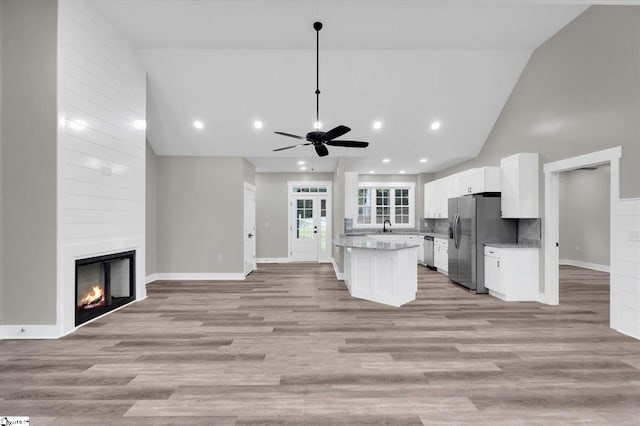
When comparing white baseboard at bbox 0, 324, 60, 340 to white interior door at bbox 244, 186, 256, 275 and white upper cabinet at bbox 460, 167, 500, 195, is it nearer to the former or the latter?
white interior door at bbox 244, 186, 256, 275

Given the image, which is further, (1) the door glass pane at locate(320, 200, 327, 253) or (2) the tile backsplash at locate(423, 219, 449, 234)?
(1) the door glass pane at locate(320, 200, 327, 253)

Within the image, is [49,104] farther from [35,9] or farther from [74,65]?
[35,9]

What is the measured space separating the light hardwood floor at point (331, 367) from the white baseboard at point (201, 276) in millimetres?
2043

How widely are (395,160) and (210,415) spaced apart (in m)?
6.36

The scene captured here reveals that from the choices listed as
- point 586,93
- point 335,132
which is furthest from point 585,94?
point 335,132

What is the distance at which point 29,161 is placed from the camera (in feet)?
10.6

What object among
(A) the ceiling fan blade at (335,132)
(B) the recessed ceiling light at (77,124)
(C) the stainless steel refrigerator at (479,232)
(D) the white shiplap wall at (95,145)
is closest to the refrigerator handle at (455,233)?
(C) the stainless steel refrigerator at (479,232)

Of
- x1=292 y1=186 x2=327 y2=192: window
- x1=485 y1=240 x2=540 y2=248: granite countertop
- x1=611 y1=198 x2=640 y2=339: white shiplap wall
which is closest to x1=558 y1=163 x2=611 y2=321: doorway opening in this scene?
x1=485 y1=240 x2=540 y2=248: granite countertop

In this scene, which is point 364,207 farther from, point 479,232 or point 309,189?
point 479,232

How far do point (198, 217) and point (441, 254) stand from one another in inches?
219

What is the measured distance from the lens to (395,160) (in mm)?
7207

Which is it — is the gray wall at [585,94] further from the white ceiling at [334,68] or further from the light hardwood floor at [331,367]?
the light hardwood floor at [331,367]

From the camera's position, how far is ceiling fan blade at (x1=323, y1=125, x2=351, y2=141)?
317 cm

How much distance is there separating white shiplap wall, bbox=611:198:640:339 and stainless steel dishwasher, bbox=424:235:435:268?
160 inches
